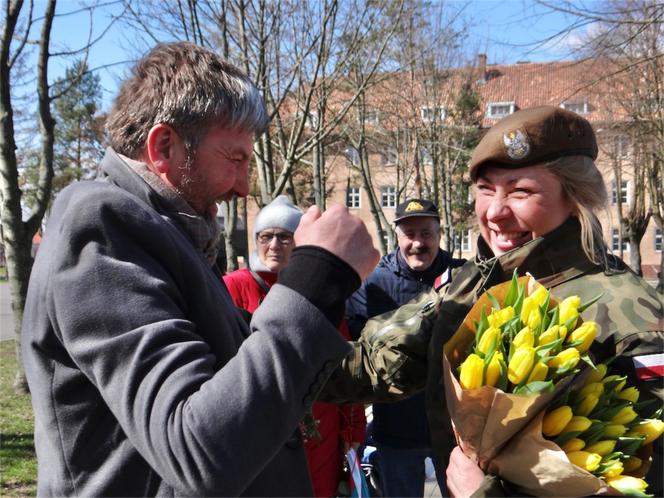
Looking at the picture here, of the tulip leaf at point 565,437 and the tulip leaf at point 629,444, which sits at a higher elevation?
the tulip leaf at point 565,437

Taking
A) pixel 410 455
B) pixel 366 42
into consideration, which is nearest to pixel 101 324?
pixel 410 455

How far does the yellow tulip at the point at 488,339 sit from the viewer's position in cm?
146

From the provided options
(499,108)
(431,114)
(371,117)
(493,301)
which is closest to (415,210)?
(493,301)

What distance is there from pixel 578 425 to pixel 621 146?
69.3ft

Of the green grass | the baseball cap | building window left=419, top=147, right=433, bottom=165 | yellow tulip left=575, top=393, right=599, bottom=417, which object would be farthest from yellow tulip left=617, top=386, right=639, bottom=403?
building window left=419, top=147, right=433, bottom=165

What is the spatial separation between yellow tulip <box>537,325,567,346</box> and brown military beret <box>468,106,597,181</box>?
0.69m

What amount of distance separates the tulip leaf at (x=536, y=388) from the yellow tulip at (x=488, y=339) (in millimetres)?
125

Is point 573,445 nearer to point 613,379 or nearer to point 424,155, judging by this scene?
point 613,379

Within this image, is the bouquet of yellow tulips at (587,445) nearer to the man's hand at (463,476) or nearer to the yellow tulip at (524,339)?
the man's hand at (463,476)

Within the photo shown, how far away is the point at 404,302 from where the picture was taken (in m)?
4.70

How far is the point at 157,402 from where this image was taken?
43.8 inches

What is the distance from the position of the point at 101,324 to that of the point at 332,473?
278cm

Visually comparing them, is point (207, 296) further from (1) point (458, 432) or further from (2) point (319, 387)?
(1) point (458, 432)

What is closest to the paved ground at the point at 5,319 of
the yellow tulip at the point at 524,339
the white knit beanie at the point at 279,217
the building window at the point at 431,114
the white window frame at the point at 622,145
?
the white knit beanie at the point at 279,217
